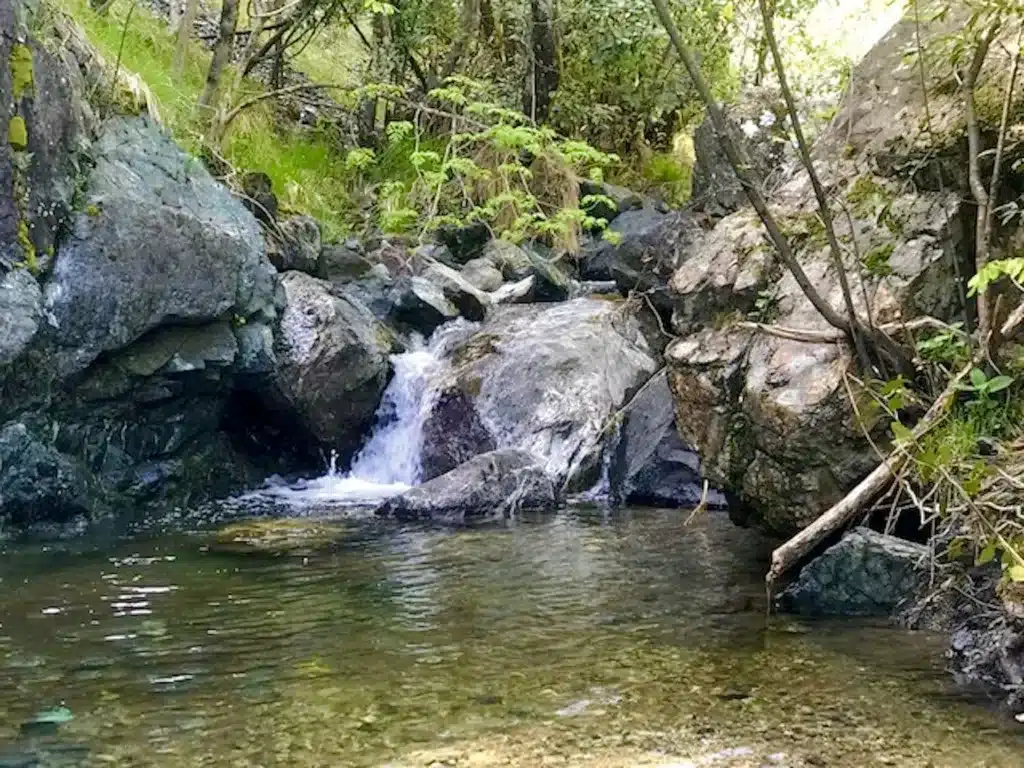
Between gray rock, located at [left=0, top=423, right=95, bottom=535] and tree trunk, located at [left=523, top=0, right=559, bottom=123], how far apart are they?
9.16 meters

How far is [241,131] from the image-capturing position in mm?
13359

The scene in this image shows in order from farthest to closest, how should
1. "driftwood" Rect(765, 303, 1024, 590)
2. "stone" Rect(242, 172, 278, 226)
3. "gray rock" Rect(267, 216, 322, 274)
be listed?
1. "gray rock" Rect(267, 216, 322, 274)
2. "stone" Rect(242, 172, 278, 226)
3. "driftwood" Rect(765, 303, 1024, 590)

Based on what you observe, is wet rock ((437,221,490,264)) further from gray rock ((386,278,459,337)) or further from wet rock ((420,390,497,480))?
wet rock ((420,390,497,480))

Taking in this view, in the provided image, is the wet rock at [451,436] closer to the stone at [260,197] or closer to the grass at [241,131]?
the stone at [260,197]

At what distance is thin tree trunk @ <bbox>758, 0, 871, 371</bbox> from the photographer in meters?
4.61

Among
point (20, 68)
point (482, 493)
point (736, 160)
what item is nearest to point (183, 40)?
point (20, 68)

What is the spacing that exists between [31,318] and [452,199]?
297 inches

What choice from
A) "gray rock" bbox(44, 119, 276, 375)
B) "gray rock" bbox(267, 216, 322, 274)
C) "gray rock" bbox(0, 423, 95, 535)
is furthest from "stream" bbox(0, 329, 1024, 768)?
"gray rock" bbox(267, 216, 322, 274)

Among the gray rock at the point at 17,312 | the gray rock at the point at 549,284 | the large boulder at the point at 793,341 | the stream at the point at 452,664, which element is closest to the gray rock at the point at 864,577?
the stream at the point at 452,664

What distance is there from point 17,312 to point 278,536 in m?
2.41

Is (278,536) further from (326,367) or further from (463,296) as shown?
(463,296)

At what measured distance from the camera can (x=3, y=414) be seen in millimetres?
7773

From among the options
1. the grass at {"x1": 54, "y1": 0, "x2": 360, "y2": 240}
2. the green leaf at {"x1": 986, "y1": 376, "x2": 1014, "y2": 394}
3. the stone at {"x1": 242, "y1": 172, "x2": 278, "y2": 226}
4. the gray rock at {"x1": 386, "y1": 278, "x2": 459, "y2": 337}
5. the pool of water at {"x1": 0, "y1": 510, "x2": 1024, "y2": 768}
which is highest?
the grass at {"x1": 54, "y1": 0, "x2": 360, "y2": 240}

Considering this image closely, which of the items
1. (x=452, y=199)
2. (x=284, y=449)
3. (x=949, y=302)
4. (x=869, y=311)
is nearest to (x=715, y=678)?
(x=869, y=311)
